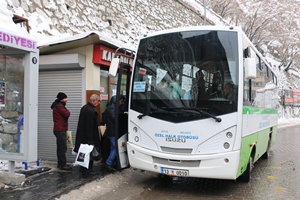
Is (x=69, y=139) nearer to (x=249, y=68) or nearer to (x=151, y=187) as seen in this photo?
(x=151, y=187)

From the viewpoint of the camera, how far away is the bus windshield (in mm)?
5543

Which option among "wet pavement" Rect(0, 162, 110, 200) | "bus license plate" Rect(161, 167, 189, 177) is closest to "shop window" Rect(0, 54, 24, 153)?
"wet pavement" Rect(0, 162, 110, 200)

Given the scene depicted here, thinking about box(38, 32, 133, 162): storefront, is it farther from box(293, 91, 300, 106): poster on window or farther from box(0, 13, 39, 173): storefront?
box(293, 91, 300, 106): poster on window

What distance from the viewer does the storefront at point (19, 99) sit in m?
5.61

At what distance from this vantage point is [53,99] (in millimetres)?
7750

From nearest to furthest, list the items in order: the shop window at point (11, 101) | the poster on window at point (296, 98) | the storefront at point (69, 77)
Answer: the shop window at point (11, 101), the storefront at point (69, 77), the poster on window at point (296, 98)

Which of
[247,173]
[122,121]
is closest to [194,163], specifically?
[247,173]

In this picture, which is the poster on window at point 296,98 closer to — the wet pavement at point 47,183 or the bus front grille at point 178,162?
the wet pavement at point 47,183

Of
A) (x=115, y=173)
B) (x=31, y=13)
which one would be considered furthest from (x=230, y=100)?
(x=31, y=13)

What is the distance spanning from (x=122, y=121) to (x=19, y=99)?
6.56 ft

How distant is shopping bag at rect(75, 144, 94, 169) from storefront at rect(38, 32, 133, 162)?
1.26m

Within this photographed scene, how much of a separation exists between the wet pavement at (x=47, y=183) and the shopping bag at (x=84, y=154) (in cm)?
32

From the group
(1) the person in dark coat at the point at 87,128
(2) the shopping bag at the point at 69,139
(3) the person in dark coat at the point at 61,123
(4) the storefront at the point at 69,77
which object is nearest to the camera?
(1) the person in dark coat at the point at 87,128

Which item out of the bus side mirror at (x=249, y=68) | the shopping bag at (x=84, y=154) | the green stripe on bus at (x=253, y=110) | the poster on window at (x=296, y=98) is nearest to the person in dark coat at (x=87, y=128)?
the shopping bag at (x=84, y=154)
